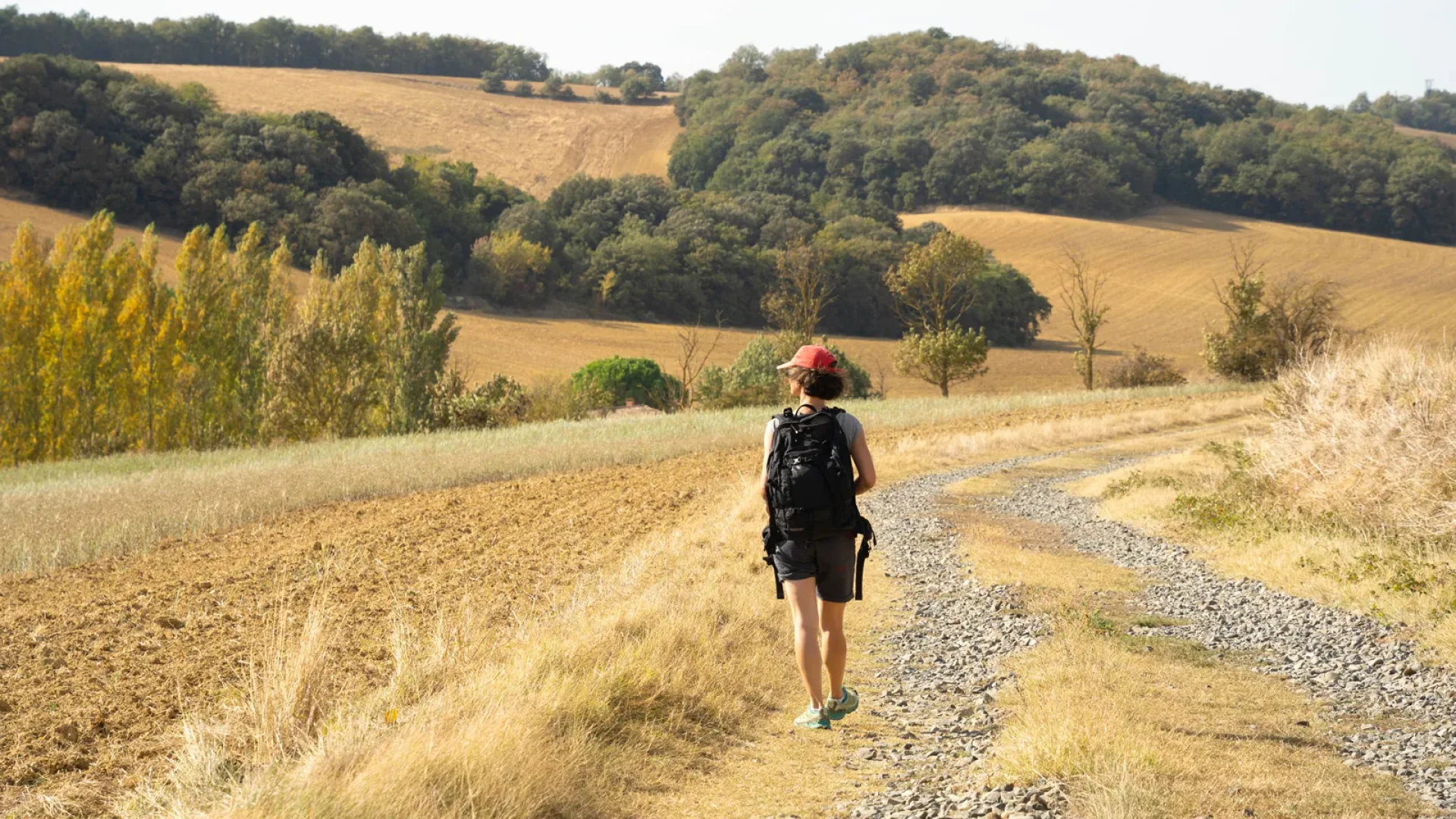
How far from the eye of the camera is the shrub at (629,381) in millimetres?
43688

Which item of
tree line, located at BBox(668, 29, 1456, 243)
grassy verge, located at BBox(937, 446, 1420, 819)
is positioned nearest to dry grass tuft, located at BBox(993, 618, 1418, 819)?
grassy verge, located at BBox(937, 446, 1420, 819)

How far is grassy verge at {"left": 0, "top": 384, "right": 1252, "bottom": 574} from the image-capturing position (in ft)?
55.5

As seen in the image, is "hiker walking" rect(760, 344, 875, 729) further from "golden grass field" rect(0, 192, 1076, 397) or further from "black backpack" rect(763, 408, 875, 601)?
"golden grass field" rect(0, 192, 1076, 397)

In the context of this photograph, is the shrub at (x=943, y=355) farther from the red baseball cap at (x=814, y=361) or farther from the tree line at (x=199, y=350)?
the red baseball cap at (x=814, y=361)

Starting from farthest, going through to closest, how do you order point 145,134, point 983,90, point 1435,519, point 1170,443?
point 983,90 → point 145,134 → point 1170,443 → point 1435,519

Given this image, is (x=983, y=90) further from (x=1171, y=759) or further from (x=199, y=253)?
(x=1171, y=759)

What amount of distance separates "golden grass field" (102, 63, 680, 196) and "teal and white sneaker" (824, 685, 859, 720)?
327 feet

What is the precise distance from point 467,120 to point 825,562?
117843 millimetres

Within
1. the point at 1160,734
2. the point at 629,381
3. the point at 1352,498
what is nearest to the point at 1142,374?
the point at 629,381

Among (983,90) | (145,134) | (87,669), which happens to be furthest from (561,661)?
(983,90)

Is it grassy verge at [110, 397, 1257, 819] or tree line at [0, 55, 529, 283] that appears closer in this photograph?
→ grassy verge at [110, 397, 1257, 819]

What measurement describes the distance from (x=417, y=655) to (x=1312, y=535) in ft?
33.9

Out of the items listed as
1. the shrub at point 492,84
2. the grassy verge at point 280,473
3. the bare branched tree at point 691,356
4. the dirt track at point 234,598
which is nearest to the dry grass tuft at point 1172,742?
the dirt track at point 234,598

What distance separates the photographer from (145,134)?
232 feet
